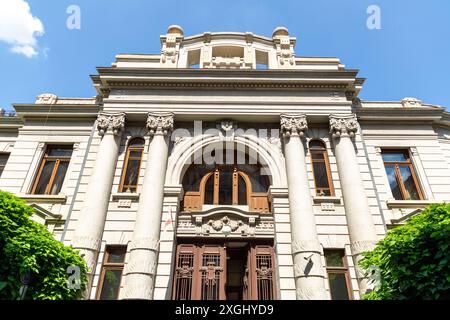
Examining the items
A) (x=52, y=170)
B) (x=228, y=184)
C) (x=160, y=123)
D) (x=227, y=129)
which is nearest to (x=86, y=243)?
(x=52, y=170)

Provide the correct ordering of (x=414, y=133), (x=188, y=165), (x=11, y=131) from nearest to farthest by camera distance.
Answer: (x=188, y=165)
(x=414, y=133)
(x=11, y=131)

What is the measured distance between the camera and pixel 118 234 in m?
12.4

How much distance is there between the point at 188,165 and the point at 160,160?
1.46 meters

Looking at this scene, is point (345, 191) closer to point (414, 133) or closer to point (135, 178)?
point (414, 133)

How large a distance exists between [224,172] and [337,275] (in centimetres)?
633

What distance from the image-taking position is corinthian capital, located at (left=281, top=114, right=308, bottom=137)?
14234mm

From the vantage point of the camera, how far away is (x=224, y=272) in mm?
12078

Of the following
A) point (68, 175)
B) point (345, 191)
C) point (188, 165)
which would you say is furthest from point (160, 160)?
point (345, 191)

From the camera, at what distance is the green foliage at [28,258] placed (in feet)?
25.7

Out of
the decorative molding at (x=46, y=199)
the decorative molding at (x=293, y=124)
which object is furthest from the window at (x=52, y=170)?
the decorative molding at (x=293, y=124)

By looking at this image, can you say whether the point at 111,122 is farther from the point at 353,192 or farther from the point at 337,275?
the point at 337,275

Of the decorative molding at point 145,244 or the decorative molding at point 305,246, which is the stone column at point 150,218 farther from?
the decorative molding at point 305,246
